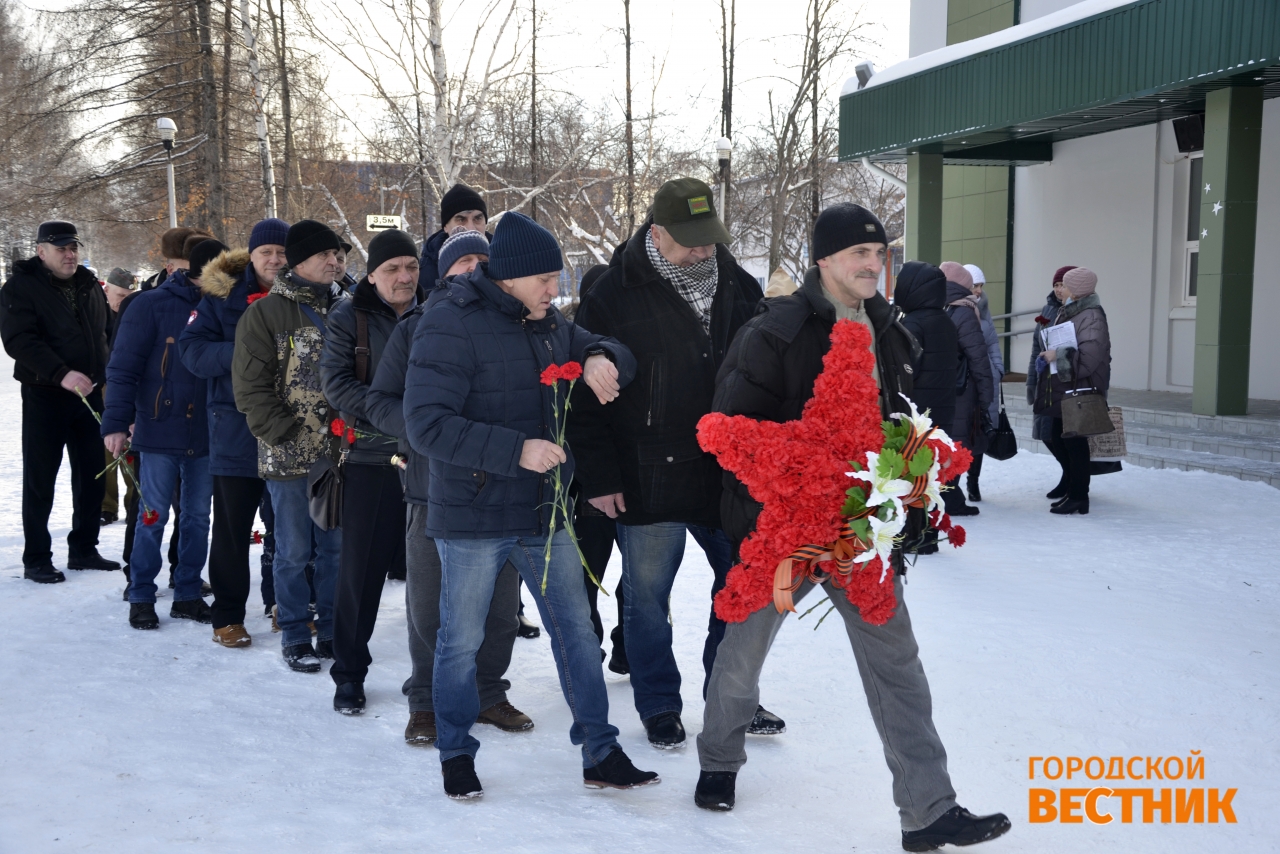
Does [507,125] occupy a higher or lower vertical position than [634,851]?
higher

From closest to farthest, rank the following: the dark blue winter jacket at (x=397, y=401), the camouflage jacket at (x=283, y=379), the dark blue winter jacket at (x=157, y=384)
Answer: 1. the dark blue winter jacket at (x=397, y=401)
2. the camouflage jacket at (x=283, y=379)
3. the dark blue winter jacket at (x=157, y=384)

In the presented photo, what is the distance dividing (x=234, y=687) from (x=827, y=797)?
2534 mm

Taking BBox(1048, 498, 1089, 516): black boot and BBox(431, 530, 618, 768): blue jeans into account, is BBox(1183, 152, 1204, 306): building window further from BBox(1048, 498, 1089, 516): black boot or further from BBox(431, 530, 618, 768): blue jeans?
BBox(431, 530, 618, 768): blue jeans

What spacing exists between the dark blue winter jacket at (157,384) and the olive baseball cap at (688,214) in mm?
2952

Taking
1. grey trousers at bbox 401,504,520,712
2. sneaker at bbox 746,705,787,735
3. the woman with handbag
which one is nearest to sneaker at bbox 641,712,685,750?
sneaker at bbox 746,705,787,735

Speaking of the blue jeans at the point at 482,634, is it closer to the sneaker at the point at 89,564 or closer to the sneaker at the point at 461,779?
the sneaker at the point at 461,779

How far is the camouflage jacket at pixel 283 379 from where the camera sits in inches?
184

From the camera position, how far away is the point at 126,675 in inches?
184

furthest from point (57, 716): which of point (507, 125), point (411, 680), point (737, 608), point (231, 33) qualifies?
point (507, 125)

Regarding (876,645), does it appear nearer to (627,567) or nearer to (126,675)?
(627,567)

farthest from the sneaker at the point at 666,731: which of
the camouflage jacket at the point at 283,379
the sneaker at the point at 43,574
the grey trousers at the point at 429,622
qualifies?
the sneaker at the point at 43,574

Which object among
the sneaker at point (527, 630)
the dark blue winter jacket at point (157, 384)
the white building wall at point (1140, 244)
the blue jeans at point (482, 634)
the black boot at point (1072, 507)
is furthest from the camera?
the white building wall at point (1140, 244)

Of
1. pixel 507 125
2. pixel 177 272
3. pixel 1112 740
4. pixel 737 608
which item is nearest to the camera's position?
pixel 737 608

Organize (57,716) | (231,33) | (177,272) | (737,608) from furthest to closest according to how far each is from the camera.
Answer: (231,33)
(177,272)
(57,716)
(737,608)
